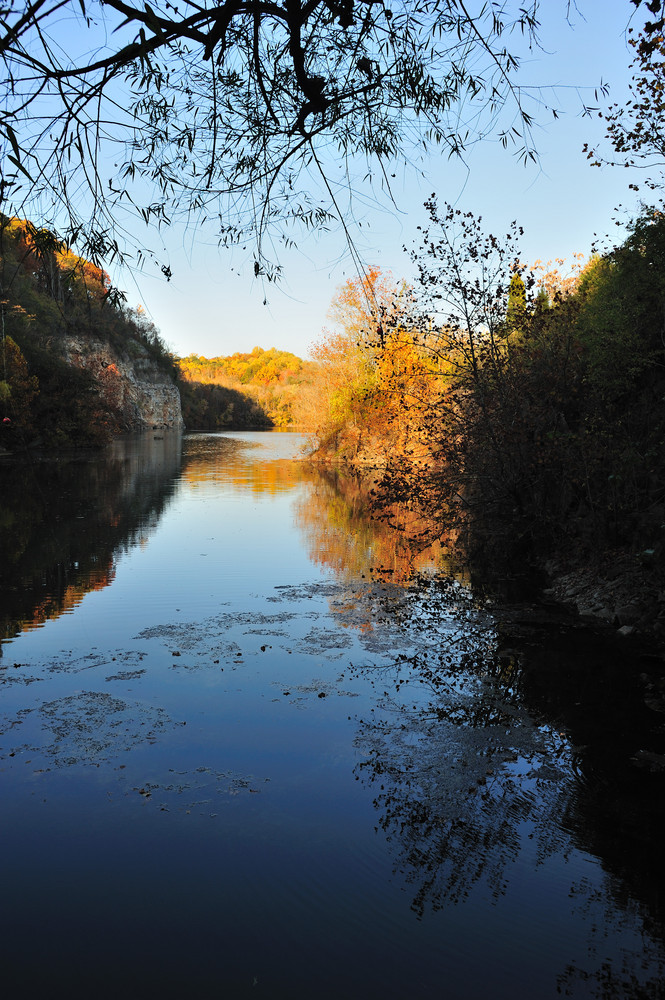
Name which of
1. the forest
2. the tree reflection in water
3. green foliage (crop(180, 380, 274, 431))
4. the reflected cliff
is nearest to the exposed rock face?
green foliage (crop(180, 380, 274, 431))

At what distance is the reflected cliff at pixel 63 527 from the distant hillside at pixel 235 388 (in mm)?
63057

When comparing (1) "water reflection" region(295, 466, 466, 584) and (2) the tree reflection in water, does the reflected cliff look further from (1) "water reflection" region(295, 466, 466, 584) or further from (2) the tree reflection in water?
(2) the tree reflection in water

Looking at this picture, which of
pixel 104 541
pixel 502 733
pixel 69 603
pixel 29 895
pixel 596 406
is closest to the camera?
pixel 29 895

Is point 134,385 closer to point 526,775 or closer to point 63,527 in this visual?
point 63,527

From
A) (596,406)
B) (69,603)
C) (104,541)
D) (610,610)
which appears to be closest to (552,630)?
(610,610)

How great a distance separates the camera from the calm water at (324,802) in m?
3.72

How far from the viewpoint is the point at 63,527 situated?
678 inches

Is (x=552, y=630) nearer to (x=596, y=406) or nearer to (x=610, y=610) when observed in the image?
(x=610, y=610)

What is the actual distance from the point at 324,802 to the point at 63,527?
13.8 meters

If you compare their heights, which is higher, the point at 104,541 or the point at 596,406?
the point at 596,406

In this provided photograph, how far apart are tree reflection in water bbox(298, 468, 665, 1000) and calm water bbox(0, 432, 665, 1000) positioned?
21 mm

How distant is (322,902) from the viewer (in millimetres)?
4172

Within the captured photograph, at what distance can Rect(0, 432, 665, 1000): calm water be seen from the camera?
3721 millimetres

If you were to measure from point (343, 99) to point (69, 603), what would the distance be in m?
8.50
